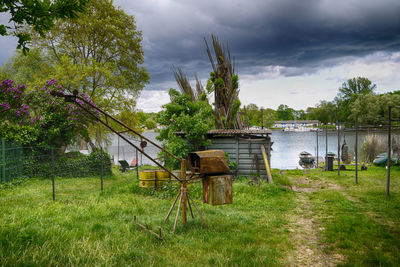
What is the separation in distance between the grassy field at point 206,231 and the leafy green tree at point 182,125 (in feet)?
12.1

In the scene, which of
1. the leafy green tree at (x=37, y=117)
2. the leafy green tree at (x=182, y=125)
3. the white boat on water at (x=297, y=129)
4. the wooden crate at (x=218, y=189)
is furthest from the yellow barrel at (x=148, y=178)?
the white boat on water at (x=297, y=129)

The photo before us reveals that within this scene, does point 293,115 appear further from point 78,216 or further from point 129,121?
point 78,216

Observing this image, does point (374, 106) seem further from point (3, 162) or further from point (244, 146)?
point (3, 162)

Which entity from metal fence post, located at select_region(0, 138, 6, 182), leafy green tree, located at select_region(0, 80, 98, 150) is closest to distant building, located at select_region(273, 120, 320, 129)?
leafy green tree, located at select_region(0, 80, 98, 150)

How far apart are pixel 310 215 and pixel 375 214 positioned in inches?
74.7

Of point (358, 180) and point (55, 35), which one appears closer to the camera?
point (358, 180)

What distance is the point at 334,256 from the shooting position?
5793 millimetres

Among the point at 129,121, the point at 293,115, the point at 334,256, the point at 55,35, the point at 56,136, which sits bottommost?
the point at 334,256

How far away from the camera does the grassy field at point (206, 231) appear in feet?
16.4

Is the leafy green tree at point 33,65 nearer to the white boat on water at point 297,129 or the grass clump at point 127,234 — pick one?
the grass clump at point 127,234

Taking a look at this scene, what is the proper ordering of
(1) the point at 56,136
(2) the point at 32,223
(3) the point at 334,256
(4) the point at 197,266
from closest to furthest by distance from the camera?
1. (4) the point at 197,266
2. (3) the point at 334,256
3. (2) the point at 32,223
4. (1) the point at 56,136

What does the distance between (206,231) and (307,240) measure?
2407 mm

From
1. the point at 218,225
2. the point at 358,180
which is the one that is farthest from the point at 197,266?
the point at 358,180

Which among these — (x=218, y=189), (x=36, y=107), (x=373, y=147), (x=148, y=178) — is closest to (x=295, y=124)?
(x=373, y=147)
